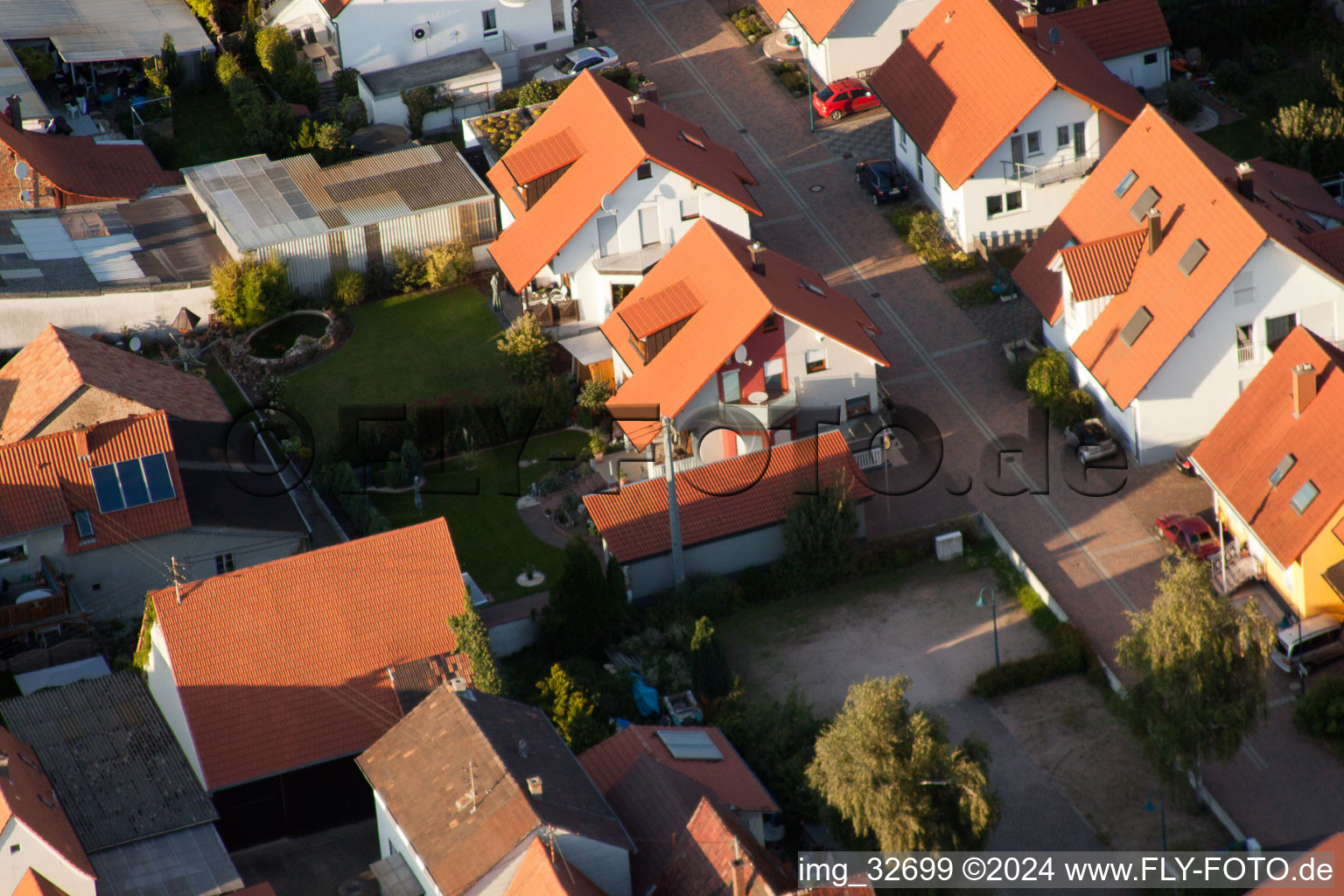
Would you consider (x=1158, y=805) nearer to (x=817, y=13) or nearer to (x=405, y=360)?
(x=405, y=360)

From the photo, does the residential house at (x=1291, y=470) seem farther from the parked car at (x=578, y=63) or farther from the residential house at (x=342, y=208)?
the parked car at (x=578, y=63)

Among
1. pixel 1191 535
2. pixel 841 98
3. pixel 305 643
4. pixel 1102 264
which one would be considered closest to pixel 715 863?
pixel 305 643

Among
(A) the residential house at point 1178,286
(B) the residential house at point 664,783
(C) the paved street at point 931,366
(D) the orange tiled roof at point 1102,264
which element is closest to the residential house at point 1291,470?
(A) the residential house at point 1178,286

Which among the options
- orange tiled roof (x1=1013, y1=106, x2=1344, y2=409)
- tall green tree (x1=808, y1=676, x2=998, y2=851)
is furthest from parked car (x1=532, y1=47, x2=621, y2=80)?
tall green tree (x1=808, y1=676, x2=998, y2=851)

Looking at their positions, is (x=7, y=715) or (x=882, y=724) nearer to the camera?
(x=882, y=724)

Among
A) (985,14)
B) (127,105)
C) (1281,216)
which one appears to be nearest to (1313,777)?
(1281,216)

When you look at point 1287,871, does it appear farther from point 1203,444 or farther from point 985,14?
point 985,14

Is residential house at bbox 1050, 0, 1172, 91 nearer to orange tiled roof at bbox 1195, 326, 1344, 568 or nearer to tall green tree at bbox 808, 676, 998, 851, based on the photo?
orange tiled roof at bbox 1195, 326, 1344, 568
